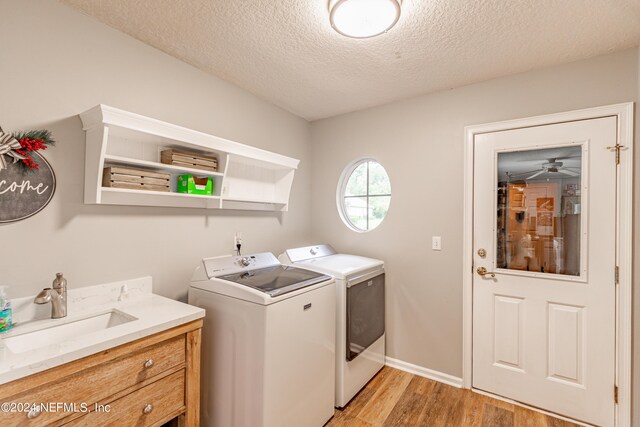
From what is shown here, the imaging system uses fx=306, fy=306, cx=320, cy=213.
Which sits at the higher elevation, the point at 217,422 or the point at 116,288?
the point at 116,288

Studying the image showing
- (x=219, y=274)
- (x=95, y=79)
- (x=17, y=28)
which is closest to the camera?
(x=17, y=28)

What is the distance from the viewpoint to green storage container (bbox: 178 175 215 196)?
203 cm

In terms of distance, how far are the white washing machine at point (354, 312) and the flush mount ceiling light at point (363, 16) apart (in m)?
1.56

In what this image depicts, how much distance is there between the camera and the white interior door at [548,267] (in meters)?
2.01

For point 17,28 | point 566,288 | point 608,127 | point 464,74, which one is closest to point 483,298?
point 566,288

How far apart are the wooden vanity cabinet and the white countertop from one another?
4cm

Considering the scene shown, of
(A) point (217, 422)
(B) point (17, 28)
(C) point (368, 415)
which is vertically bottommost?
(C) point (368, 415)

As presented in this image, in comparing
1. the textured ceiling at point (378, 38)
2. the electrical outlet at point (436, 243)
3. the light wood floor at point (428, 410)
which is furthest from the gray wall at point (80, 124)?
the electrical outlet at point (436, 243)

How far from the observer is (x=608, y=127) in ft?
6.51

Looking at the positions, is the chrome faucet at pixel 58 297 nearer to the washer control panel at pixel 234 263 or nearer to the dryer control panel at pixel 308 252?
the washer control panel at pixel 234 263

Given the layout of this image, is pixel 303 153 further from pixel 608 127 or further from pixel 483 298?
pixel 608 127

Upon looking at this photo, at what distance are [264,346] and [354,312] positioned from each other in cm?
90

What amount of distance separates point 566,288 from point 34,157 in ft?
10.7

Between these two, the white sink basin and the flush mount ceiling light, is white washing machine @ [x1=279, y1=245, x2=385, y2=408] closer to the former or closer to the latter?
the white sink basin
